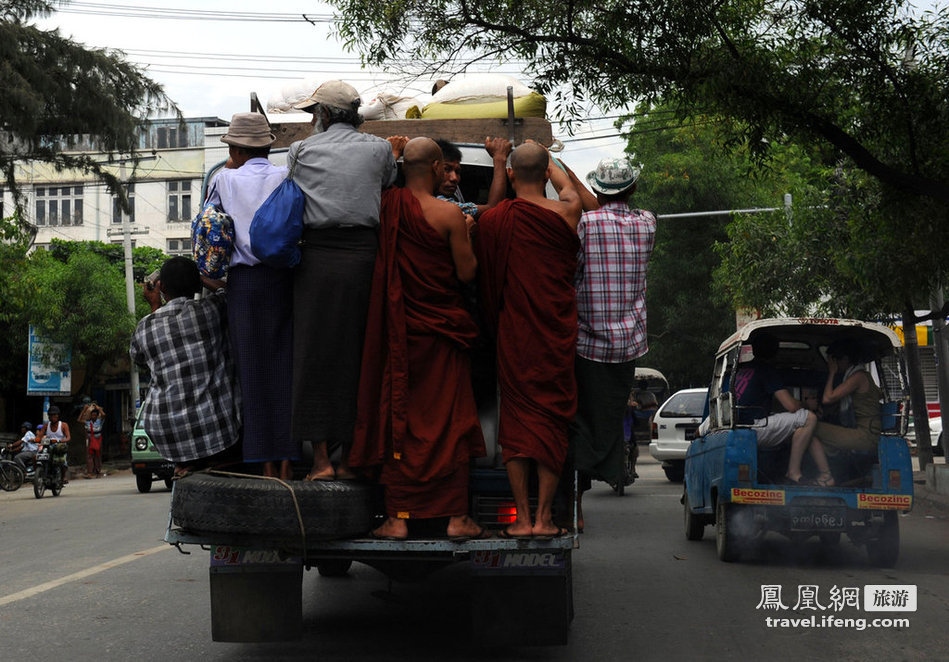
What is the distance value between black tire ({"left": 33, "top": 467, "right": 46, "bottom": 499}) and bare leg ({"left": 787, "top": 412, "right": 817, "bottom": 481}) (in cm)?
1624

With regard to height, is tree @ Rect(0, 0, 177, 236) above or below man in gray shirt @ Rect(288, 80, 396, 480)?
above

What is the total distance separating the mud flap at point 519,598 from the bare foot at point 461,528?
0.12 metres

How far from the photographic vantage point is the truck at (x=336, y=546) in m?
5.18

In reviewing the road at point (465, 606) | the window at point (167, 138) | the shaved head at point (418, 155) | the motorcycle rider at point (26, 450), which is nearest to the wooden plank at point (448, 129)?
the shaved head at point (418, 155)

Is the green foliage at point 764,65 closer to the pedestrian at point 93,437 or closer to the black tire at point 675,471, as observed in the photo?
the black tire at point 675,471

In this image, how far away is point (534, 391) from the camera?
Answer: 5.59 m

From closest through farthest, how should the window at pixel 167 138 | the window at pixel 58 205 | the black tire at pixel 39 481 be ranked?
the black tire at pixel 39 481
the window at pixel 58 205
the window at pixel 167 138

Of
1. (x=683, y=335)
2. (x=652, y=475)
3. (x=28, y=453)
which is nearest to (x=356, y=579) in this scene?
(x=652, y=475)

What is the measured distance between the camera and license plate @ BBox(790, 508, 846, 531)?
963 cm

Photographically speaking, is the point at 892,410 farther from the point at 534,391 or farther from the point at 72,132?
the point at 72,132

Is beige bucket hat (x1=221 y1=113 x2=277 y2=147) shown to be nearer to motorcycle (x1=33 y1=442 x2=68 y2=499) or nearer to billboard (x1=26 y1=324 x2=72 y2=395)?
motorcycle (x1=33 y1=442 x2=68 y2=499)

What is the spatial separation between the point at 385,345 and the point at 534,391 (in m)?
0.76

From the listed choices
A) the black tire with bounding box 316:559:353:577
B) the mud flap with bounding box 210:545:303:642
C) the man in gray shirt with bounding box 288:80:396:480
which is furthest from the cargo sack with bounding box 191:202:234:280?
the black tire with bounding box 316:559:353:577

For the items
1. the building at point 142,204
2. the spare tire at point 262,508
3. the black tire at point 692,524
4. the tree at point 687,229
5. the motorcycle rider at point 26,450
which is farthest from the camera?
the building at point 142,204
